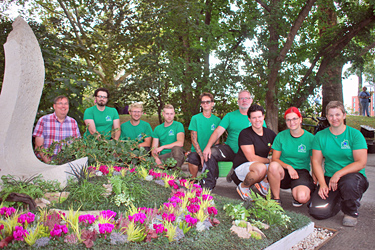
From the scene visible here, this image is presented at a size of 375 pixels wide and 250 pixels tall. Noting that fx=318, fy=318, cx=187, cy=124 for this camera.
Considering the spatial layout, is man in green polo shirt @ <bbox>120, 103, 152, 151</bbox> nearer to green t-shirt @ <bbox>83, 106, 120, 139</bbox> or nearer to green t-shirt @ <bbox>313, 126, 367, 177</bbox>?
green t-shirt @ <bbox>83, 106, 120, 139</bbox>

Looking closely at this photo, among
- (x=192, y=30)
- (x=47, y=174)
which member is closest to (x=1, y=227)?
(x=47, y=174)

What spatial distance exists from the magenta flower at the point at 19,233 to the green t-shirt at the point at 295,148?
10.0 ft

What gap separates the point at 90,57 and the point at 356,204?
6.89 meters

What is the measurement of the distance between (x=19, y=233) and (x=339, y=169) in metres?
3.38

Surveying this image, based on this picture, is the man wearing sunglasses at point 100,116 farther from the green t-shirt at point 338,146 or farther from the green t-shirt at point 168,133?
the green t-shirt at point 338,146

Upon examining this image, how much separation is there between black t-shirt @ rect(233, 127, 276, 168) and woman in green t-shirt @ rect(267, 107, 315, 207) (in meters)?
0.19

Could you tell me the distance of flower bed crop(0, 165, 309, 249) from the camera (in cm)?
235

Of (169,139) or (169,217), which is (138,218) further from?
(169,139)

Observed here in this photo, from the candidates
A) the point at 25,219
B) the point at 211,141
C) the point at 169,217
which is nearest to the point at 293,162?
the point at 211,141

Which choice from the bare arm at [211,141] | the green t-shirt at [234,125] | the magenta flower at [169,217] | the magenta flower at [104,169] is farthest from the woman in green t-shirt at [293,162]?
the magenta flower at [104,169]

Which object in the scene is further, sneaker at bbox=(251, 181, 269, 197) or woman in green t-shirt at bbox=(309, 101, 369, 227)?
sneaker at bbox=(251, 181, 269, 197)

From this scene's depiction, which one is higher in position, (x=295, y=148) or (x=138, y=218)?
(x=295, y=148)

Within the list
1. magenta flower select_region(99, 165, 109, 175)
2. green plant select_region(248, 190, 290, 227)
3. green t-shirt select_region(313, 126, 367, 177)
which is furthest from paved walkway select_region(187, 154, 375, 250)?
magenta flower select_region(99, 165, 109, 175)

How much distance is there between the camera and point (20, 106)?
3658 millimetres
